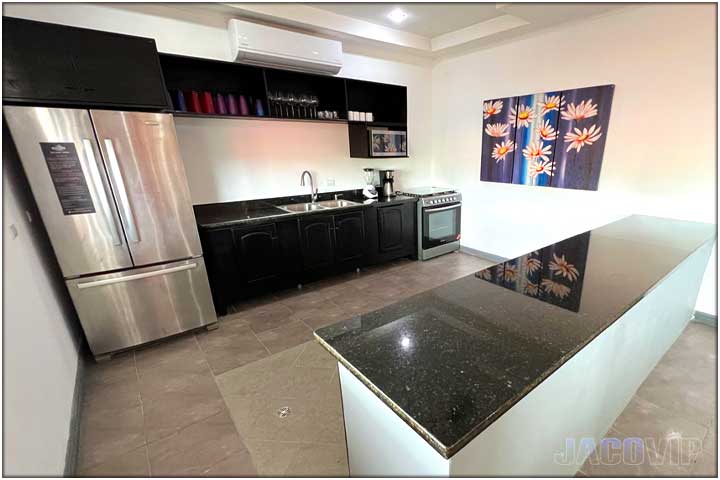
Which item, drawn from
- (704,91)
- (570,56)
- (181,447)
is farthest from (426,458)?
(570,56)

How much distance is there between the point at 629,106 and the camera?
8.88 feet

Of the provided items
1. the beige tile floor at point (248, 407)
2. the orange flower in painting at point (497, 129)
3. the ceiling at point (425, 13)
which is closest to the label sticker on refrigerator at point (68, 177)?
the beige tile floor at point (248, 407)

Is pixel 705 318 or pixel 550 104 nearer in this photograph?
pixel 705 318

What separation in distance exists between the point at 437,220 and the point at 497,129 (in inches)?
52.2

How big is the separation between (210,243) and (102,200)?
0.82 metres

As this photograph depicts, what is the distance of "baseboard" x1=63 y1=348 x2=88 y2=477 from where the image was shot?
152 cm

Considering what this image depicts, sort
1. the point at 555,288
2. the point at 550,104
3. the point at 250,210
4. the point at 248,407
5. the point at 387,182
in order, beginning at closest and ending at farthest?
the point at 555,288, the point at 248,407, the point at 550,104, the point at 250,210, the point at 387,182

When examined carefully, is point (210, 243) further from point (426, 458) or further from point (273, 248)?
point (426, 458)

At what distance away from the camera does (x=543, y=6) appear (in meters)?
2.59

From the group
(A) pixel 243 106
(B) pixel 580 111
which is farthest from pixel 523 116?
(A) pixel 243 106

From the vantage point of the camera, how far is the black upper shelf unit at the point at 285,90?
2822mm

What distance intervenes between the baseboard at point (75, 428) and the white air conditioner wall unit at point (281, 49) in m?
2.84

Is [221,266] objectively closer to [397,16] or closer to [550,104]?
[397,16]

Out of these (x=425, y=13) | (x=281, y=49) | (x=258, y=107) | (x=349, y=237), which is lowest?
(x=349, y=237)
